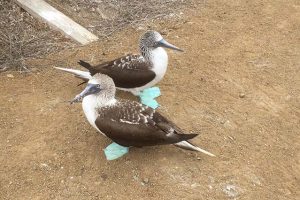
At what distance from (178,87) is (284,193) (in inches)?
80.4

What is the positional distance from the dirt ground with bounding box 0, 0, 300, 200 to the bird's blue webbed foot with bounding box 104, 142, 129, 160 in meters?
0.06

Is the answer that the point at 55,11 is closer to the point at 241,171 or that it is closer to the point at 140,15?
the point at 140,15

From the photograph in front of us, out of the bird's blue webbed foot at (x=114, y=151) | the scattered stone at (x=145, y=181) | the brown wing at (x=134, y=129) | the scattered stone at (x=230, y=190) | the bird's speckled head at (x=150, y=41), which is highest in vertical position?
the bird's speckled head at (x=150, y=41)

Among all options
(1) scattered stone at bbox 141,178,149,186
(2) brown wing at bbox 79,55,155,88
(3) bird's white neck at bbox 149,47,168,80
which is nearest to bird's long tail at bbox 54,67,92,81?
(2) brown wing at bbox 79,55,155,88

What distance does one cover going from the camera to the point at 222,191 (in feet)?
14.9

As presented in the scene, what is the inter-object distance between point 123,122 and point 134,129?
0.14 m

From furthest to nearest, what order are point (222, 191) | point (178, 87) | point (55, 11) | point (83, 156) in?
point (55, 11) < point (178, 87) < point (83, 156) < point (222, 191)

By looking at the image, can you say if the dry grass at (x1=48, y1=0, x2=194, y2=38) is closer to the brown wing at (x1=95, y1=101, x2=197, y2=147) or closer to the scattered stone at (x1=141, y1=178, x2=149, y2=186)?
the brown wing at (x1=95, y1=101, x2=197, y2=147)

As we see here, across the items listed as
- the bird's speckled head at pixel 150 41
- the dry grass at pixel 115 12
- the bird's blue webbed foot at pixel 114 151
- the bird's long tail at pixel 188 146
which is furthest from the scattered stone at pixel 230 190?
the dry grass at pixel 115 12

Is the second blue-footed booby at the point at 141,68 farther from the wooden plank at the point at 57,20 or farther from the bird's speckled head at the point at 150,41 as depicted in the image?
the wooden plank at the point at 57,20

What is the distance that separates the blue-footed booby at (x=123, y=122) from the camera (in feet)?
15.0

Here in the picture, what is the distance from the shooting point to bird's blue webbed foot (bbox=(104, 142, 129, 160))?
15.8ft

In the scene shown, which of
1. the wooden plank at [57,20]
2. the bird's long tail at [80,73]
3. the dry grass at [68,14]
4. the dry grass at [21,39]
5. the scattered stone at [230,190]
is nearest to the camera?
the scattered stone at [230,190]

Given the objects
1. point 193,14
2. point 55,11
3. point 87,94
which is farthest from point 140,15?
point 87,94
